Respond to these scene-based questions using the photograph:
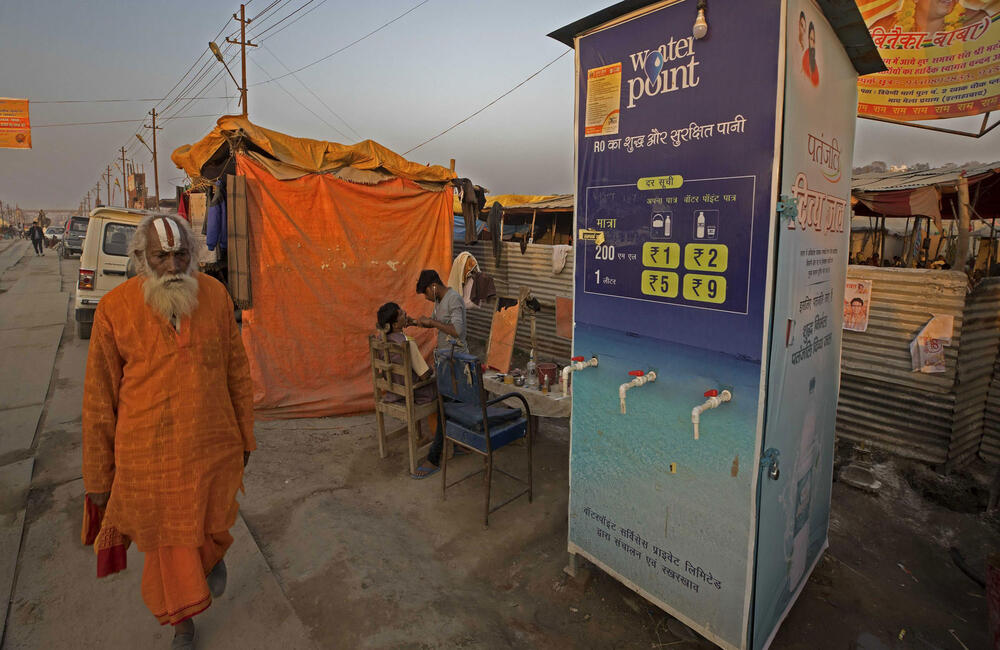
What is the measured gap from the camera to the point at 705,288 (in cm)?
220

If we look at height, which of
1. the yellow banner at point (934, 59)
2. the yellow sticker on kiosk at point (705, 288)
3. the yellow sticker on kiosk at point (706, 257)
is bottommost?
the yellow sticker on kiosk at point (705, 288)

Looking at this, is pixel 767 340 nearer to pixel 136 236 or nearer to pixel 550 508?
pixel 550 508

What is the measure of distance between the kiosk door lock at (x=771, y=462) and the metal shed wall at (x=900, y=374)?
10.2 ft

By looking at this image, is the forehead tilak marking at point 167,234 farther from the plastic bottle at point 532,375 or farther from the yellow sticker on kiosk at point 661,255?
the plastic bottle at point 532,375

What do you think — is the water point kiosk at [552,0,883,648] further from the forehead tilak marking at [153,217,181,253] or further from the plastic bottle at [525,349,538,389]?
the forehead tilak marking at [153,217,181,253]

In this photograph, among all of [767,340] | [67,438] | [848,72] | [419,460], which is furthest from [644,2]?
[67,438]

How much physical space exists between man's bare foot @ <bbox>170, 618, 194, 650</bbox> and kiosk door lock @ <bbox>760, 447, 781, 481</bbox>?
2772mm

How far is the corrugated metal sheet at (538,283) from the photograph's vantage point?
8094 millimetres

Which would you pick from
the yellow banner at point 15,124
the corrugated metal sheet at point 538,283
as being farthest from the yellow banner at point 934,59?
the yellow banner at point 15,124

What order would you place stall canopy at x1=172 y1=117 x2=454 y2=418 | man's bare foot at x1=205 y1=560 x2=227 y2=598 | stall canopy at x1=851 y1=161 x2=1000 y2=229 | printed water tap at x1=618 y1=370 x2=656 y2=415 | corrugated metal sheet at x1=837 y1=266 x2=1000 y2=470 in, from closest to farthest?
printed water tap at x1=618 y1=370 x2=656 y2=415 < man's bare foot at x1=205 y1=560 x2=227 y2=598 < corrugated metal sheet at x1=837 y1=266 x2=1000 y2=470 < stall canopy at x1=172 y1=117 x2=454 y2=418 < stall canopy at x1=851 y1=161 x2=1000 y2=229

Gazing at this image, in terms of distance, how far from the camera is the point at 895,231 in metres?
16.3

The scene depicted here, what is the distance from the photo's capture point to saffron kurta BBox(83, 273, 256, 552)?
2.19m

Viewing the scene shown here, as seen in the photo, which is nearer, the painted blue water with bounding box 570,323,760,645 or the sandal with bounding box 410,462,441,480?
the painted blue water with bounding box 570,323,760,645

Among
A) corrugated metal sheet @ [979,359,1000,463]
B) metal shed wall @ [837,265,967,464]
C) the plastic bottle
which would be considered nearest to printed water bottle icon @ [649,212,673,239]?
the plastic bottle
